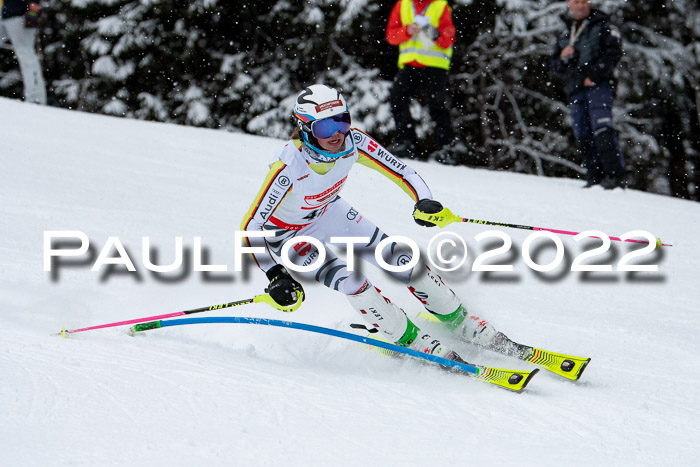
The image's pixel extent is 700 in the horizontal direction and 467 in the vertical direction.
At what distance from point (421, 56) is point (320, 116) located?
4.03 metres

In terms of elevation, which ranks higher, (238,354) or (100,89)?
(100,89)

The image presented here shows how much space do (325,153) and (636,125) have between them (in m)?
11.9

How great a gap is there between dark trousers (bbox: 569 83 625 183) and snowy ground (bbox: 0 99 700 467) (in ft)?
0.94

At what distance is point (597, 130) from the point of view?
6.29 m

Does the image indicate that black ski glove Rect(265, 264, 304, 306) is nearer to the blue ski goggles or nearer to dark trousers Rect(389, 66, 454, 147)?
the blue ski goggles

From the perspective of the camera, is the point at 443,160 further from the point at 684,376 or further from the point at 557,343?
the point at 684,376

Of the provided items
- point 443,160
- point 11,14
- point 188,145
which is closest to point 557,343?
point 443,160

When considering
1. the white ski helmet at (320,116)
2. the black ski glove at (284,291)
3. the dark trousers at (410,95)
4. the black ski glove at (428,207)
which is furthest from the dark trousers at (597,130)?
the black ski glove at (284,291)

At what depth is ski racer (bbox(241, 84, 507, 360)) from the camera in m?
3.26

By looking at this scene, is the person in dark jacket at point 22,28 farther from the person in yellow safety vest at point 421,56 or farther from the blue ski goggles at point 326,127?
the blue ski goggles at point 326,127

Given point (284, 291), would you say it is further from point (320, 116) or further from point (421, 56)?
point (421, 56)

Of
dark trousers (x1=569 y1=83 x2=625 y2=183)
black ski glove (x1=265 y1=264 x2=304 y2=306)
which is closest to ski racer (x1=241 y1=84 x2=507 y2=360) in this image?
black ski glove (x1=265 y1=264 x2=304 y2=306)

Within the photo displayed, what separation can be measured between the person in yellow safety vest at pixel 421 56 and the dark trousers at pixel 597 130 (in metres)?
1.35

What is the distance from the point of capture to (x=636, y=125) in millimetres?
13516
